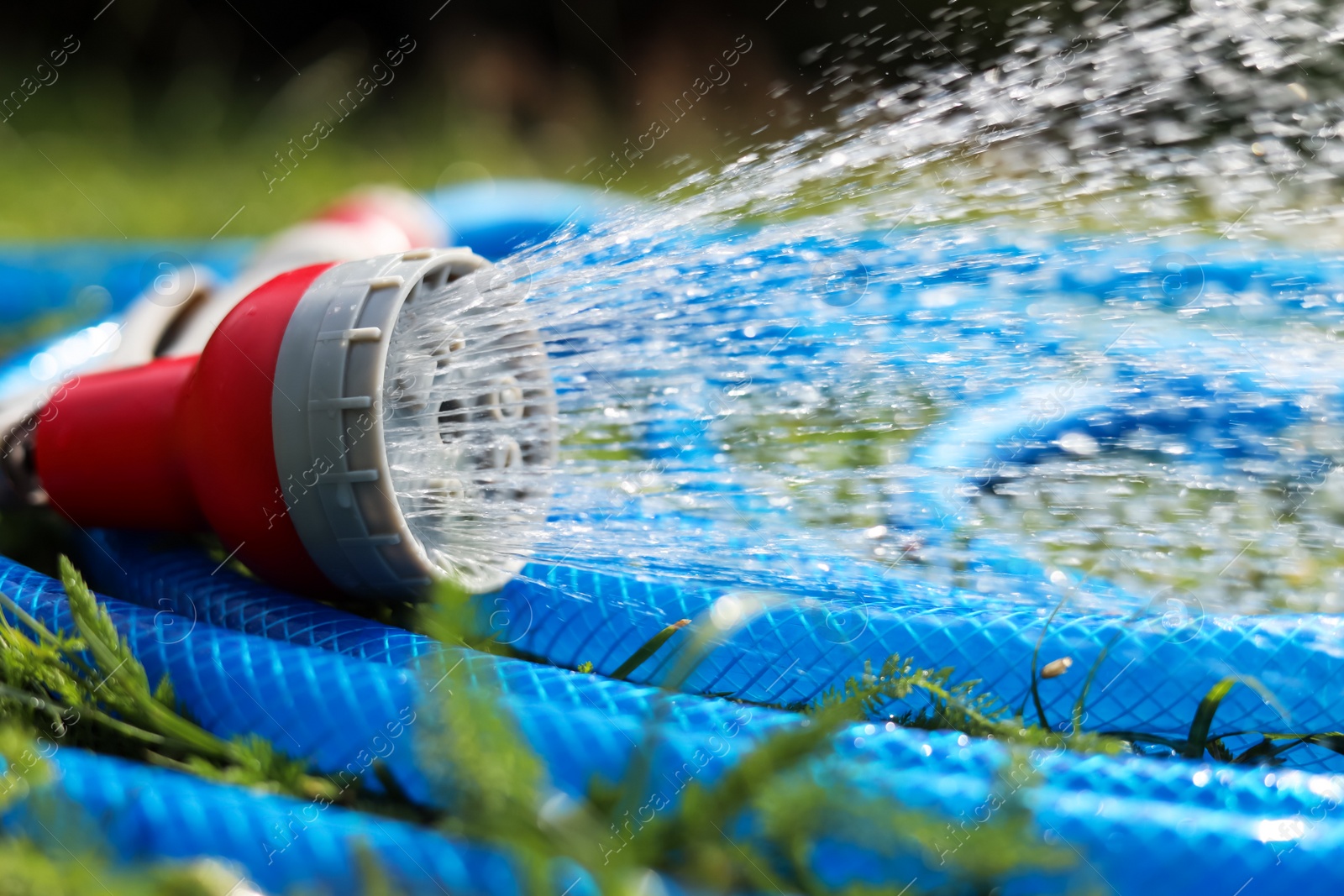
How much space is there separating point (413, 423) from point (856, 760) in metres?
0.67

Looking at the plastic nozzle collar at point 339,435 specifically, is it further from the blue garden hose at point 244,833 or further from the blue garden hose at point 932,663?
the blue garden hose at point 244,833

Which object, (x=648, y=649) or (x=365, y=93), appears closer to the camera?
(x=648, y=649)

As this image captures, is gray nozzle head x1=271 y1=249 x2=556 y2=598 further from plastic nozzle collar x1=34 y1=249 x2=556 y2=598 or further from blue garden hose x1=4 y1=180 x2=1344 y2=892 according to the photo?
blue garden hose x1=4 y1=180 x2=1344 y2=892

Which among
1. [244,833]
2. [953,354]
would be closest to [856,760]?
[244,833]

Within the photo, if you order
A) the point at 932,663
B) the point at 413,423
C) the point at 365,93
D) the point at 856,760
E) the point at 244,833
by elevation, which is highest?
the point at 365,93

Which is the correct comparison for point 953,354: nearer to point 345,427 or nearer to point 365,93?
point 345,427

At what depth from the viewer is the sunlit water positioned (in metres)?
1.44

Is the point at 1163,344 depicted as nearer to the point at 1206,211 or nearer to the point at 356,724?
the point at 1206,211

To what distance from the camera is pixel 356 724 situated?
3.62 ft

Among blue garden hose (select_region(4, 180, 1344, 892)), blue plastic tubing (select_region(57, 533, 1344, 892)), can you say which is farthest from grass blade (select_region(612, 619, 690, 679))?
blue plastic tubing (select_region(57, 533, 1344, 892))

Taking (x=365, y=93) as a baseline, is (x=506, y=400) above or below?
below

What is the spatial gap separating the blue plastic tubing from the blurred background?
2.96 metres

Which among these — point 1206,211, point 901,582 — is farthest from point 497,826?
point 1206,211

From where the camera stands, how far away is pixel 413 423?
51.0 inches
